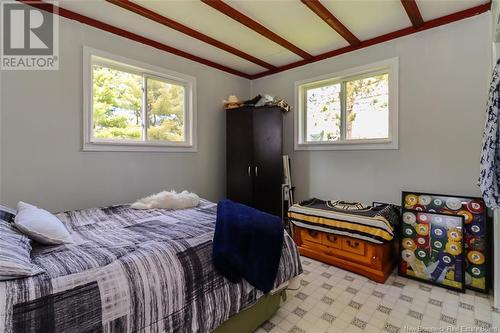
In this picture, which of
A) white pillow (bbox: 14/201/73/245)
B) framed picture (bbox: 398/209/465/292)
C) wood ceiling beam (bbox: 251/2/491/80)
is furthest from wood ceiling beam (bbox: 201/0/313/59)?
framed picture (bbox: 398/209/465/292)

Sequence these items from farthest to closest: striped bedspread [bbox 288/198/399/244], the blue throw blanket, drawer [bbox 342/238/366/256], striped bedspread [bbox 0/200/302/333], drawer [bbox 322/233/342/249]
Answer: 1. drawer [bbox 322/233/342/249]
2. drawer [bbox 342/238/366/256]
3. striped bedspread [bbox 288/198/399/244]
4. the blue throw blanket
5. striped bedspread [bbox 0/200/302/333]

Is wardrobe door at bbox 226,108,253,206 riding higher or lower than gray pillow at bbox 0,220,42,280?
higher

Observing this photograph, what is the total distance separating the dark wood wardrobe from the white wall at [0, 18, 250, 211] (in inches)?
35.1

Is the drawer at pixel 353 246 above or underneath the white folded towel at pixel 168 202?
underneath

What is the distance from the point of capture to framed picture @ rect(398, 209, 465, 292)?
7.12ft

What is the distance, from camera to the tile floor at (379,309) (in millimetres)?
1714

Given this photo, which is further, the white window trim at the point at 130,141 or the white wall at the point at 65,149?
the white window trim at the point at 130,141

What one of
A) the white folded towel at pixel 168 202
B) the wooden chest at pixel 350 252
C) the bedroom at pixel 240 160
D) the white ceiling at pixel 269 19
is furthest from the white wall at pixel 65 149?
the wooden chest at pixel 350 252

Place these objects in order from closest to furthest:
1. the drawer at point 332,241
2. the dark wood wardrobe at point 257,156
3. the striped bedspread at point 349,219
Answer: the striped bedspread at point 349,219
the drawer at point 332,241
the dark wood wardrobe at point 257,156

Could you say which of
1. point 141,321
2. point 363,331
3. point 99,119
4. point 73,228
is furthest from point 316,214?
point 99,119

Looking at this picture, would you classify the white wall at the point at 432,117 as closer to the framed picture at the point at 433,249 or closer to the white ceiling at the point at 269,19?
the white ceiling at the point at 269,19

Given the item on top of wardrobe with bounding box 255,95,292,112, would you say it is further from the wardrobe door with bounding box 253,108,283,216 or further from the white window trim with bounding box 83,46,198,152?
the white window trim with bounding box 83,46,198,152

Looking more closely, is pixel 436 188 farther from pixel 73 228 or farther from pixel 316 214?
pixel 73 228

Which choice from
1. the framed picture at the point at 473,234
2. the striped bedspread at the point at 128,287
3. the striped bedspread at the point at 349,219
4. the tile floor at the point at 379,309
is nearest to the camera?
the striped bedspread at the point at 128,287
